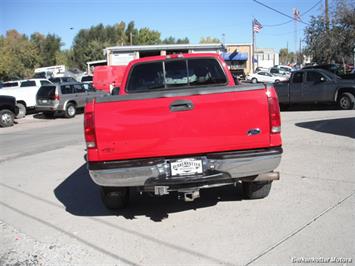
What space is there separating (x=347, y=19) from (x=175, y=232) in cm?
2744

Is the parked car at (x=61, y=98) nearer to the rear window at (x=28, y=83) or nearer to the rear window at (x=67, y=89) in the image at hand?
the rear window at (x=67, y=89)

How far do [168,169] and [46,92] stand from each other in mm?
18377

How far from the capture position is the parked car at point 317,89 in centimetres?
1656

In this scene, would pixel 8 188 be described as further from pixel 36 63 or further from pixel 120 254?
pixel 36 63

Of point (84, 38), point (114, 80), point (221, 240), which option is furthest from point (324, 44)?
point (84, 38)

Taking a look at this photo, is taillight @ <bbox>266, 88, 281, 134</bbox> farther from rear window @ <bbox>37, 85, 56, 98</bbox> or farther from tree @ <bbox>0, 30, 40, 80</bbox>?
tree @ <bbox>0, 30, 40, 80</bbox>

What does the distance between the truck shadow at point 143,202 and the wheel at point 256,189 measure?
19cm

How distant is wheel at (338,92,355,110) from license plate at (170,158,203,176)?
13081 millimetres

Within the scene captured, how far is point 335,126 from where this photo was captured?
40.2 ft

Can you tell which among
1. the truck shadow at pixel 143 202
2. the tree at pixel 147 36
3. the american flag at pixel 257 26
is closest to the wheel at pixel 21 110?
the truck shadow at pixel 143 202

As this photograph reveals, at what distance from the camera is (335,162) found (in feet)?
26.4

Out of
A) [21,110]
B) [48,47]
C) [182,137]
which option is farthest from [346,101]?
[48,47]

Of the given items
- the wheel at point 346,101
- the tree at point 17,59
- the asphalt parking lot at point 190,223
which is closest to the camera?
the asphalt parking lot at point 190,223

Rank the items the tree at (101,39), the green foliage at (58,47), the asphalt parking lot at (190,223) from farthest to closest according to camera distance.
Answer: the tree at (101,39) → the green foliage at (58,47) → the asphalt parking lot at (190,223)
